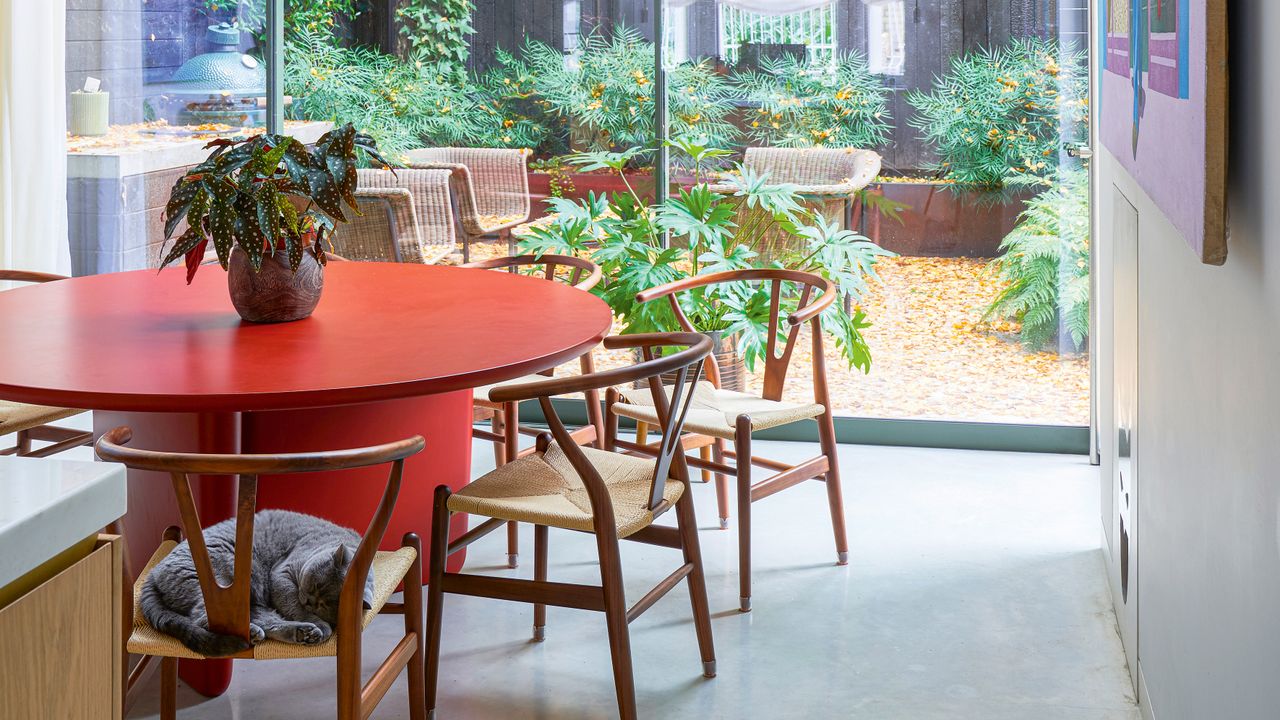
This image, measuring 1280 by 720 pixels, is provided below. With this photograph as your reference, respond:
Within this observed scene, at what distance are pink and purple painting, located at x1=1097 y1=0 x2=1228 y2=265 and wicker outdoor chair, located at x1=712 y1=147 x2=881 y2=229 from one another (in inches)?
88.5

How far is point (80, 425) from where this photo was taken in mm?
5059

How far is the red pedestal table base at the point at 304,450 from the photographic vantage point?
2.79 m

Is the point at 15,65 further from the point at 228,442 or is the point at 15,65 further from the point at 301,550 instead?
the point at 301,550

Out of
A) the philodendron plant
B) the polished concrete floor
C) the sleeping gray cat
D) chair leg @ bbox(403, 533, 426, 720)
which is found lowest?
the polished concrete floor

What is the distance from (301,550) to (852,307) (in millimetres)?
3060

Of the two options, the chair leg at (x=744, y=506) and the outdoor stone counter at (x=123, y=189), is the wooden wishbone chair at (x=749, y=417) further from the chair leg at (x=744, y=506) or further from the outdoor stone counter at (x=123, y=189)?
the outdoor stone counter at (x=123, y=189)

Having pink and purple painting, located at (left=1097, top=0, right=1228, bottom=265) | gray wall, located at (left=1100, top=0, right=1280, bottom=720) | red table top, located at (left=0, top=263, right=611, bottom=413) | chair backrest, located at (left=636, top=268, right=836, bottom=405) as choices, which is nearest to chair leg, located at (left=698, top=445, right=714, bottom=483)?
chair backrest, located at (left=636, top=268, right=836, bottom=405)

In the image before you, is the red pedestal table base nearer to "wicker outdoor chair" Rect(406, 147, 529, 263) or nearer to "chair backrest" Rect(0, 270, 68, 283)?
"chair backrest" Rect(0, 270, 68, 283)

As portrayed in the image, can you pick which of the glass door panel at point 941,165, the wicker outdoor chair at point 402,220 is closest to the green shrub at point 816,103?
the glass door panel at point 941,165

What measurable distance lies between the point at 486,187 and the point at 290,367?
264 cm

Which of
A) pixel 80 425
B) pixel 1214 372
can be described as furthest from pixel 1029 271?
A: pixel 80 425

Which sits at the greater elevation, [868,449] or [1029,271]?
[1029,271]

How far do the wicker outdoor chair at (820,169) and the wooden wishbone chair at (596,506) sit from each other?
2.07m

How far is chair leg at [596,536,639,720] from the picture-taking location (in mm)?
2500
